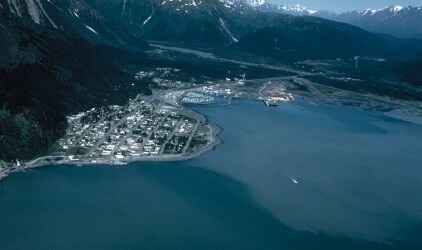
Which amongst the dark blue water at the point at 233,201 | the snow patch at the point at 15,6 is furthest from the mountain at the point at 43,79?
the dark blue water at the point at 233,201

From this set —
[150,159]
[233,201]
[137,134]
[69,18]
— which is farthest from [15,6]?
[233,201]

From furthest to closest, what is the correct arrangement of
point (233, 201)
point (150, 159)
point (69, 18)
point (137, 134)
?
point (69, 18) < point (137, 134) < point (150, 159) < point (233, 201)

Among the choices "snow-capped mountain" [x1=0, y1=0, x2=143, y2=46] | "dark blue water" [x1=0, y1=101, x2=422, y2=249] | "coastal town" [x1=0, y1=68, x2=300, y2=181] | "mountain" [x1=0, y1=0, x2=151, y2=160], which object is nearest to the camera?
"dark blue water" [x1=0, y1=101, x2=422, y2=249]

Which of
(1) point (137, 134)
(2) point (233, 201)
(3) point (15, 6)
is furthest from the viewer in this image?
(3) point (15, 6)

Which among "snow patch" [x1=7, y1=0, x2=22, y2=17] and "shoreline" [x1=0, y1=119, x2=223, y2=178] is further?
"snow patch" [x1=7, y1=0, x2=22, y2=17]

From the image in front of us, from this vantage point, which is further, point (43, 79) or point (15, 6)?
point (15, 6)

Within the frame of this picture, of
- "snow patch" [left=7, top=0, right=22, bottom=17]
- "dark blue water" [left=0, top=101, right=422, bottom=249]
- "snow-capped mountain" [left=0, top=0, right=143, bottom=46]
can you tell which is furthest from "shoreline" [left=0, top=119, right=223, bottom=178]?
"snow patch" [left=7, top=0, right=22, bottom=17]

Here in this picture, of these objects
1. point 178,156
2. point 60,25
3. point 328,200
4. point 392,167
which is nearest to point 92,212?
point 178,156

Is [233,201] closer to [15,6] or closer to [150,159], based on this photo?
[150,159]

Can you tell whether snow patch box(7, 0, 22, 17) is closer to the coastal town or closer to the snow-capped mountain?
A: the snow-capped mountain
